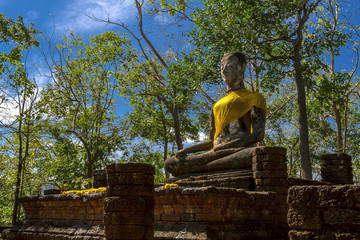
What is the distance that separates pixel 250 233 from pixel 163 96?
14.3 m

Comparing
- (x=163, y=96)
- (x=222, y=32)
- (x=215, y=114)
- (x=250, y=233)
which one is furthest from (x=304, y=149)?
(x=163, y=96)

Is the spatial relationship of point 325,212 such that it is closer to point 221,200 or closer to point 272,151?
point 221,200

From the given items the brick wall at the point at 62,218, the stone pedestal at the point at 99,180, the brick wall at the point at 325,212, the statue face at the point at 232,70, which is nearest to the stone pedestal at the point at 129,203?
the brick wall at the point at 62,218

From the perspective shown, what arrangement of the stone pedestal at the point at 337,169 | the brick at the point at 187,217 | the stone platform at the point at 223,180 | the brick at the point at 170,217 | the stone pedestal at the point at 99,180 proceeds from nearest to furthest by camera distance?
the brick at the point at 187,217, the brick at the point at 170,217, the stone platform at the point at 223,180, the stone pedestal at the point at 99,180, the stone pedestal at the point at 337,169

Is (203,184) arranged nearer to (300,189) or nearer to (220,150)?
(220,150)

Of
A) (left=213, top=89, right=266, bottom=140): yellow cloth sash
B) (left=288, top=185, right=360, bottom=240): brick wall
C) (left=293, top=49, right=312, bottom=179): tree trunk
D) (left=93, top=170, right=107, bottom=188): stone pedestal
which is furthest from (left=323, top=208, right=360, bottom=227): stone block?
(left=293, top=49, right=312, bottom=179): tree trunk

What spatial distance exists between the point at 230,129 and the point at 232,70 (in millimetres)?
1691

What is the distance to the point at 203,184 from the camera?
30.3 ft

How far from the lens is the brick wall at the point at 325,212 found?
3457 millimetres

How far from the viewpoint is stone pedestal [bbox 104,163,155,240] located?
588 cm

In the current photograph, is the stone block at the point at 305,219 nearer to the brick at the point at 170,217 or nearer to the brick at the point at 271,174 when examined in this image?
the brick at the point at 170,217

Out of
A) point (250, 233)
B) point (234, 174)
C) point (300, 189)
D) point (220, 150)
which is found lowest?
point (250, 233)

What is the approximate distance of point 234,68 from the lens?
36.8 feet

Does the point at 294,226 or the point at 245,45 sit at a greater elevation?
the point at 245,45
